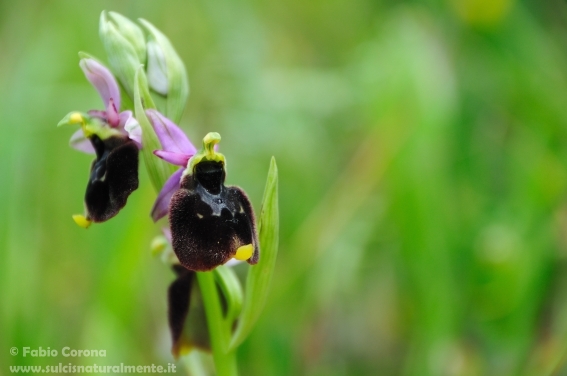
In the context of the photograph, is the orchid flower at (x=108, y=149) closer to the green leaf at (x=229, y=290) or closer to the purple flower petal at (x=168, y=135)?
the purple flower petal at (x=168, y=135)

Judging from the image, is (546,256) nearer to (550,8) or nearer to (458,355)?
(458,355)

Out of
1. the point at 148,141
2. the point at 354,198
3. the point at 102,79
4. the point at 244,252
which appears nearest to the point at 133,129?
the point at 148,141

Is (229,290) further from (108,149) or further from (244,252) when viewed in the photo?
(108,149)

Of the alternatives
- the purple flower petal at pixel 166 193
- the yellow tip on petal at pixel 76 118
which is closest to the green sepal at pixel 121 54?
the yellow tip on petal at pixel 76 118

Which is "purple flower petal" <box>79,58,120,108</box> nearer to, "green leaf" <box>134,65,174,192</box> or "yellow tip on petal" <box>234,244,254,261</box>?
"green leaf" <box>134,65,174,192</box>

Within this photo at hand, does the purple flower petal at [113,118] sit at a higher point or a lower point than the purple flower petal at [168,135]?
lower

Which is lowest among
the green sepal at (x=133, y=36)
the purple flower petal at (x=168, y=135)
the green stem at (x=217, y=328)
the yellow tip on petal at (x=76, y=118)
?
the green stem at (x=217, y=328)

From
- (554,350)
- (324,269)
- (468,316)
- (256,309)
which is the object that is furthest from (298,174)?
(256,309)
